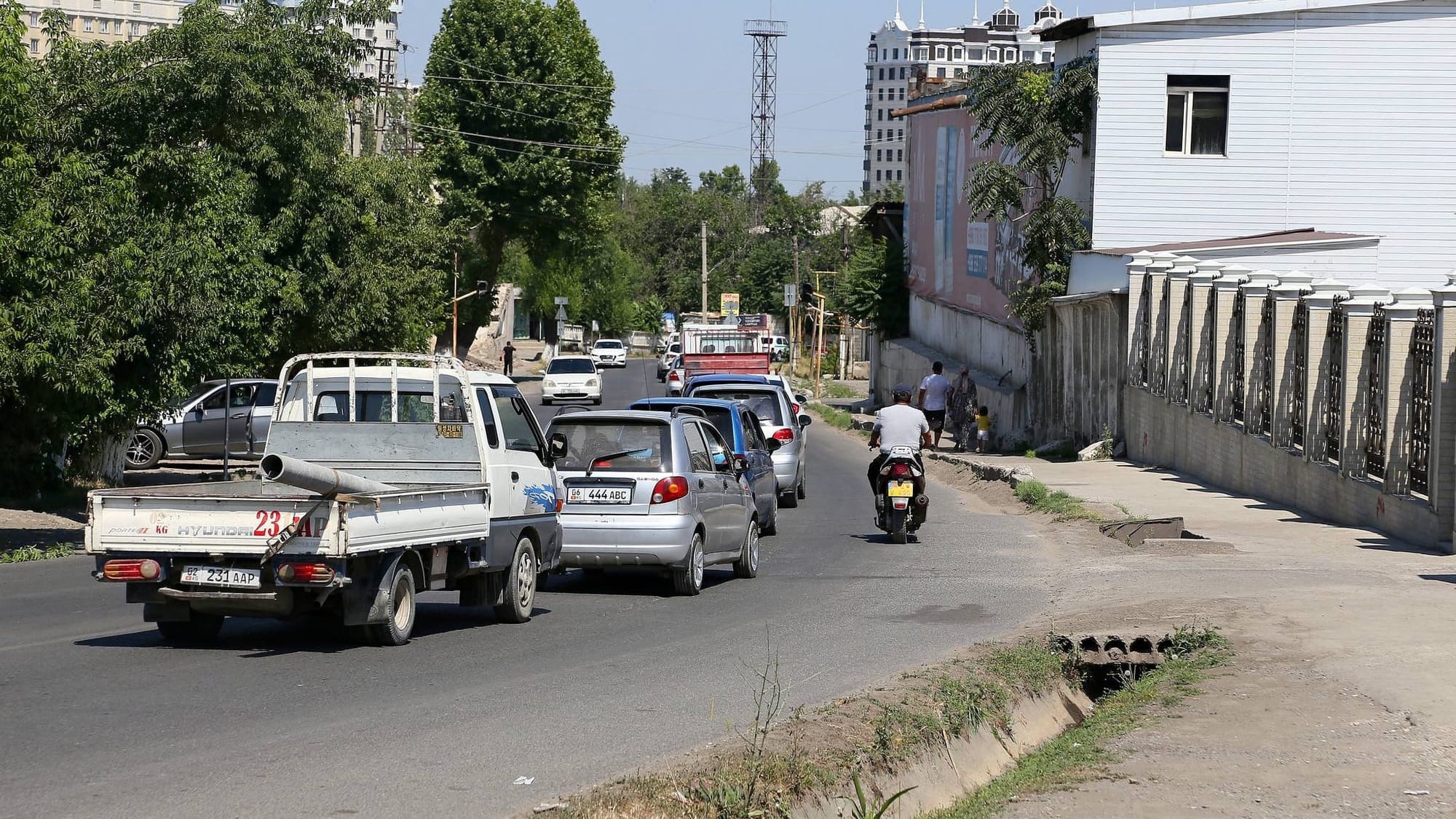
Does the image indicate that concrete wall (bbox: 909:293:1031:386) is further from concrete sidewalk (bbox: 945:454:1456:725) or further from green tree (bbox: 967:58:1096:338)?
concrete sidewalk (bbox: 945:454:1456:725)

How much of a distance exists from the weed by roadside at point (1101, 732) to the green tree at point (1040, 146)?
22683 millimetres

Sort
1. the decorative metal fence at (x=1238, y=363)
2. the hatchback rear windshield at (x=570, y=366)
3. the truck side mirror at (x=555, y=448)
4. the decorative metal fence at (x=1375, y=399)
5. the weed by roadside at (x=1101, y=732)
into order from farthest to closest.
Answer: the hatchback rear windshield at (x=570, y=366) < the decorative metal fence at (x=1238, y=363) < the decorative metal fence at (x=1375, y=399) < the truck side mirror at (x=555, y=448) < the weed by roadside at (x=1101, y=732)

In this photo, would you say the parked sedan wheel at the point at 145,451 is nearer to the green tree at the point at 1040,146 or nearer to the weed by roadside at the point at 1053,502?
the weed by roadside at the point at 1053,502

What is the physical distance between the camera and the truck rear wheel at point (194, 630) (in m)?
10.2

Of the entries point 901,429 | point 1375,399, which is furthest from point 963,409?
point 1375,399

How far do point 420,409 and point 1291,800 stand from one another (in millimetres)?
7518

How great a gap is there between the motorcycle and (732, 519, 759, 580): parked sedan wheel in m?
2.63

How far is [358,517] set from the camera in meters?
9.41

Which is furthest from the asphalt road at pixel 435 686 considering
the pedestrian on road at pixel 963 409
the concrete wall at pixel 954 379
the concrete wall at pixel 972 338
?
the concrete wall at pixel 972 338

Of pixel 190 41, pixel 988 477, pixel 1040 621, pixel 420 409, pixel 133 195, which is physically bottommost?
pixel 988 477

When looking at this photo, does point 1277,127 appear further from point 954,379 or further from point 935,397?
point 954,379

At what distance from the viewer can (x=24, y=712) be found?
781 centimetres

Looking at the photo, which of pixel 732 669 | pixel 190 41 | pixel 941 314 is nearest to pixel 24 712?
pixel 732 669

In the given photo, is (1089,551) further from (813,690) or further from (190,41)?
(190,41)
